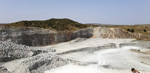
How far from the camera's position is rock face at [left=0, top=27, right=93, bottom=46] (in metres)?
23.0

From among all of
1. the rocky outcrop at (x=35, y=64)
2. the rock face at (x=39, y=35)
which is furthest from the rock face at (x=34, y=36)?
the rocky outcrop at (x=35, y=64)

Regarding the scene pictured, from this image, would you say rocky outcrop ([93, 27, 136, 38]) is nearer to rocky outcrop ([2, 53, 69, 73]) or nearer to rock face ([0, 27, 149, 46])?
rock face ([0, 27, 149, 46])

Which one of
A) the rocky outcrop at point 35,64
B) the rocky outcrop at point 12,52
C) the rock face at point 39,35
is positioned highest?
the rock face at point 39,35

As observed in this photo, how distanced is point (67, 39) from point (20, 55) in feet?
A: 40.5

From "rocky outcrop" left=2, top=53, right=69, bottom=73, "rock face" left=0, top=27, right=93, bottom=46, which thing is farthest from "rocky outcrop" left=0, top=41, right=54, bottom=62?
"rock face" left=0, top=27, right=93, bottom=46

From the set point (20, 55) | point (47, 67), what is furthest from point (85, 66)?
point (20, 55)

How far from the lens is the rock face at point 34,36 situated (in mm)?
22953

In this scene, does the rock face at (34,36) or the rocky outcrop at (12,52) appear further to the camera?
the rock face at (34,36)

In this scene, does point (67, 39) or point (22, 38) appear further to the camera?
point (67, 39)

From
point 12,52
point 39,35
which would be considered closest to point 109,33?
point 39,35

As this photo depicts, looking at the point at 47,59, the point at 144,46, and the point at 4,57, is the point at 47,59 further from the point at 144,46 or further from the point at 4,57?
the point at 144,46

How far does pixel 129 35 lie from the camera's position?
125 feet

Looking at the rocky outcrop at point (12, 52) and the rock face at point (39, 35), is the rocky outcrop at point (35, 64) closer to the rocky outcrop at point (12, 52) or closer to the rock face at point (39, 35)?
the rocky outcrop at point (12, 52)

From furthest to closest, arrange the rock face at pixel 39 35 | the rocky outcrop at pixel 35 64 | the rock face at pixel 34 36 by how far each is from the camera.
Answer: the rock face at pixel 39 35 → the rock face at pixel 34 36 → the rocky outcrop at pixel 35 64
